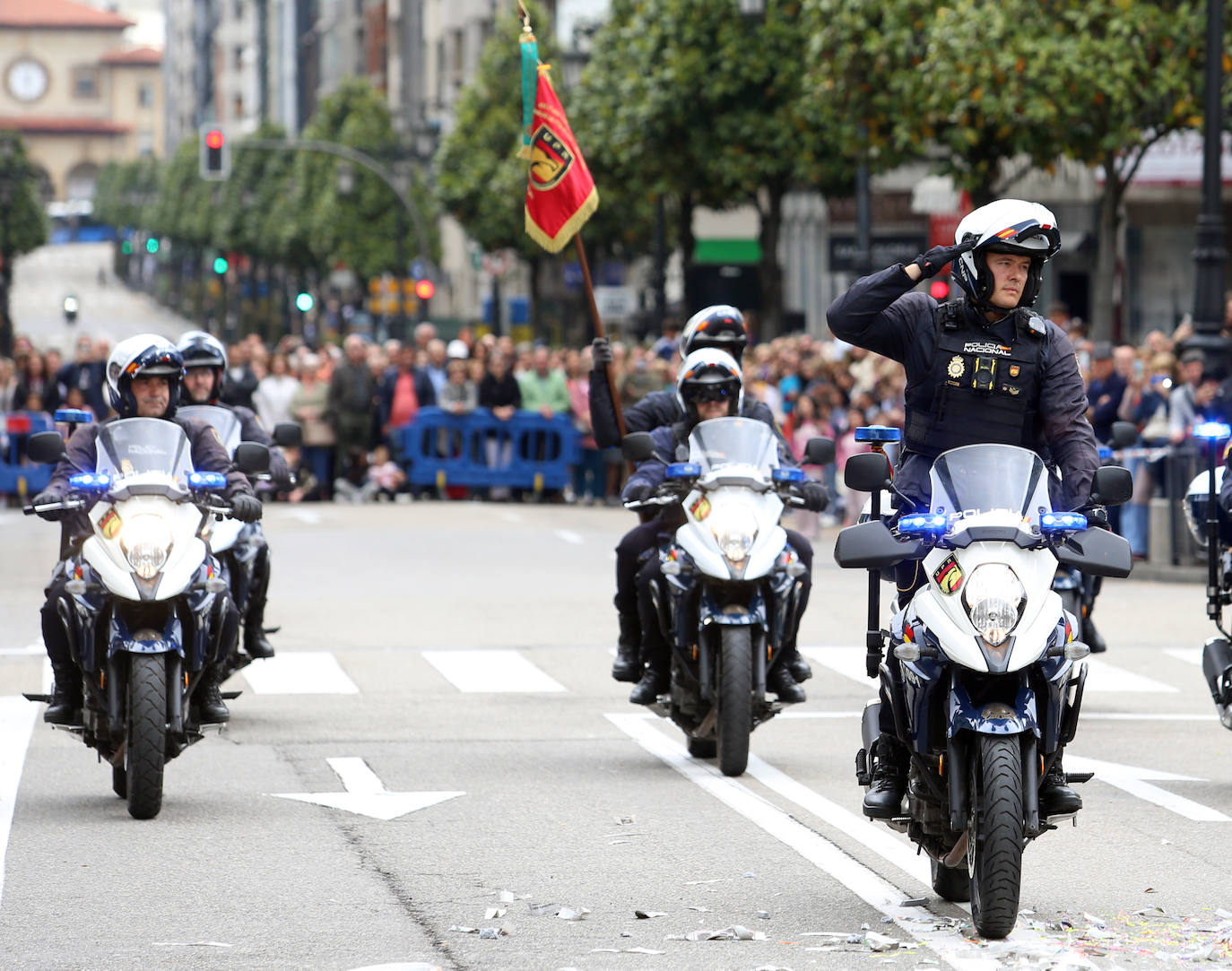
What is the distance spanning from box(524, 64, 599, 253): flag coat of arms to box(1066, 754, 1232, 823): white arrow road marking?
383 centimetres

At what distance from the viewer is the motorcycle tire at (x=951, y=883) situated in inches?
288

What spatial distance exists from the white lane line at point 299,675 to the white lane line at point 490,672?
56 cm

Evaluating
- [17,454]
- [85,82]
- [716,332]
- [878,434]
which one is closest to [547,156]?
[716,332]

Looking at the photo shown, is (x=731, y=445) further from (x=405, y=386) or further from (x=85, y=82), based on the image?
(x=85, y=82)

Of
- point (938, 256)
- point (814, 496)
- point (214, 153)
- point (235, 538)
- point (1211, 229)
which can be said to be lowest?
point (235, 538)

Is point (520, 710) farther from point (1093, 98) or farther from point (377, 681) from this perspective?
point (1093, 98)

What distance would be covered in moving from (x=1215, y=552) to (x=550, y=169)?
4.40 m

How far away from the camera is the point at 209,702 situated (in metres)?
9.41

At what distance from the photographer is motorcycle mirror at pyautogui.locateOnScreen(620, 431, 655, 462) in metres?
10.0

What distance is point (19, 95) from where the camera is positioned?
18550 centimetres

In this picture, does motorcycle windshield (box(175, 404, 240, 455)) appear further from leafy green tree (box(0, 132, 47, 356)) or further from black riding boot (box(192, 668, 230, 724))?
leafy green tree (box(0, 132, 47, 356))

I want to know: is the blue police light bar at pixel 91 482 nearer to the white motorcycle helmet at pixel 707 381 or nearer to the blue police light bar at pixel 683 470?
the blue police light bar at pixel 683 470

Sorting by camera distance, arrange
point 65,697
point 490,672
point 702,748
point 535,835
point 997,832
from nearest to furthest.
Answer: point 997,832
point 535,835
point 65,697
point 702,748
point 490,672

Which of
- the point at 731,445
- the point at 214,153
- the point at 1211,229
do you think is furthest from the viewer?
the point at 214,153
